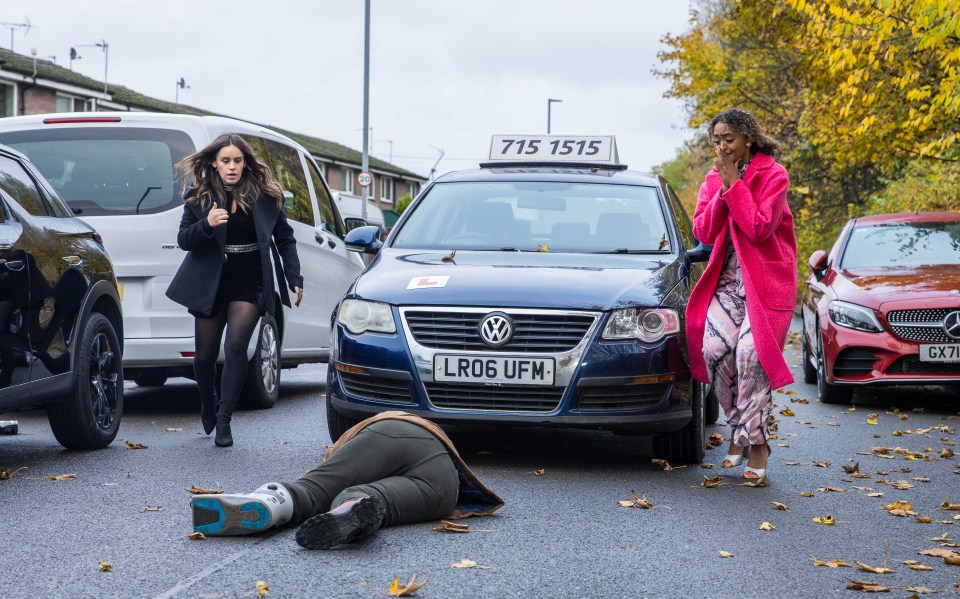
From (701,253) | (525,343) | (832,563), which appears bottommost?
Answer: (832,563)

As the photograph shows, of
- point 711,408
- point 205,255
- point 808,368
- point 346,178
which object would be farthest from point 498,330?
point 346,178

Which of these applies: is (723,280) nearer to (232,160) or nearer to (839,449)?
(839,449)

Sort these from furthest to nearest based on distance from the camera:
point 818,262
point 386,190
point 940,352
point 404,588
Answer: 1. point 386,190
2. point 818,262
3. point 940,352
4. point 404,588

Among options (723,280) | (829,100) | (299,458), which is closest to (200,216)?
(299,458)

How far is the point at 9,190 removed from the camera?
22.2 feet

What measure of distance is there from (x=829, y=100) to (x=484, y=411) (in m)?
14.9

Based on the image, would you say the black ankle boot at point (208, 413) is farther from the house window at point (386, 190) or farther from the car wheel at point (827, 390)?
the house window at point (386, 190)

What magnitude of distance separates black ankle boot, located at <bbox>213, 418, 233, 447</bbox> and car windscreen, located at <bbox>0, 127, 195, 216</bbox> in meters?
1.97

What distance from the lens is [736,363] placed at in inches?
264

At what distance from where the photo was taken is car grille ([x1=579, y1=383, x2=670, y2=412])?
657 cm

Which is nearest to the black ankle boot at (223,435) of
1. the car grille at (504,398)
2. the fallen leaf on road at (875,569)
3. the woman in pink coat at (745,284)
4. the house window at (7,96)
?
the car grille at (504,398)

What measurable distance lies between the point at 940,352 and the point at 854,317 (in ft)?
2.43

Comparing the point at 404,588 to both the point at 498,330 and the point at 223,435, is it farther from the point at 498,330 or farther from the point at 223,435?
the point at 223,435

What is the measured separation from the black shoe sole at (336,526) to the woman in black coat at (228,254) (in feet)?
9.95
